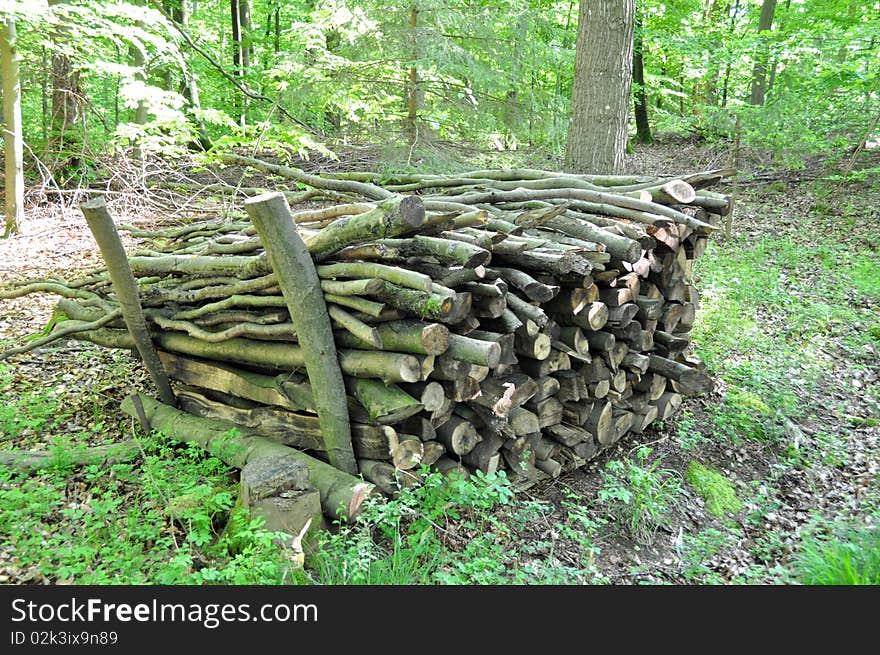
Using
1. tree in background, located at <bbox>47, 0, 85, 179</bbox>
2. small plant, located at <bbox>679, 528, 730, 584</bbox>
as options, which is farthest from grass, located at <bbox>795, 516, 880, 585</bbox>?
tree in background, located at <bbox>47, 0, 85, 179</bbox>

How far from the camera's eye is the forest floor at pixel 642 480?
3.33 metres

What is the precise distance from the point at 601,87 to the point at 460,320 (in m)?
4.50

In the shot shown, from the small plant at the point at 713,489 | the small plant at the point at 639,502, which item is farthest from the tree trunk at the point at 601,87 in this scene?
the small plant at the point at 639,502

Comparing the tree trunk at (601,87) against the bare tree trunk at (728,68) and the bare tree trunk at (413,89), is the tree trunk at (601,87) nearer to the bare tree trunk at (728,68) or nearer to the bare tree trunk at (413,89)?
the bare tree trunk at (413,89)

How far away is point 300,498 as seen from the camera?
345 cm

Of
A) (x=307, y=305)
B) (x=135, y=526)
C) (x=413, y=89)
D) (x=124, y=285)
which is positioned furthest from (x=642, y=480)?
(x=413, y=89)

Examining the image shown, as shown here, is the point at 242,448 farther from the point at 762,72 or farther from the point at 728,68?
the point at 762,72

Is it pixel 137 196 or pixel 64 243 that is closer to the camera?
pixel 64 243

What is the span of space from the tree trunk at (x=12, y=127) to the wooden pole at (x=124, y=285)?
570 centimetres

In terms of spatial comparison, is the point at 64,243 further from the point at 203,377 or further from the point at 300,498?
the point at 300,498

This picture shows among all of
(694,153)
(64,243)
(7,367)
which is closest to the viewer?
(7,367)

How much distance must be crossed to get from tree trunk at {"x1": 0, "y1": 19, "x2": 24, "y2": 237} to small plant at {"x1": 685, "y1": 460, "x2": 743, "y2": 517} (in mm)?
9735
